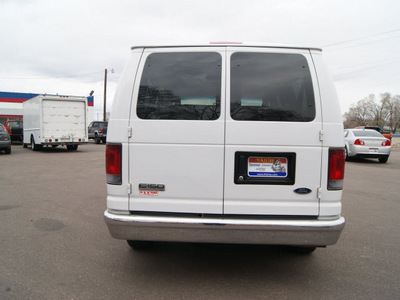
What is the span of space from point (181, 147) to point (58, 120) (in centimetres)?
1551

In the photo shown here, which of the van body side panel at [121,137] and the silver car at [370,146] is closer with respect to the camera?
the van body side panel at [121,137]

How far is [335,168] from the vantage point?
2.79m

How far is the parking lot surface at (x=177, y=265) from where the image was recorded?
114 inches

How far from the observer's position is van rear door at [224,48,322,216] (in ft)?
9.11

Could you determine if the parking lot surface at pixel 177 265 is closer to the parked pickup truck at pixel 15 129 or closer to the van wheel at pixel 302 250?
the van wheel at pixel 302 250

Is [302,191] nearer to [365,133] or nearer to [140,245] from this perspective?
[140,245]

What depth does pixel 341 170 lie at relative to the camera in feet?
9.20

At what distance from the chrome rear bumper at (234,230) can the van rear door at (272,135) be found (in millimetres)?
133

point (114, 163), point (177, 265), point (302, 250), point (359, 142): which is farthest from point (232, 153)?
point (359, 142)

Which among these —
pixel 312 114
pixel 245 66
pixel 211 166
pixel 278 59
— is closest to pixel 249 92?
pixel 245 66

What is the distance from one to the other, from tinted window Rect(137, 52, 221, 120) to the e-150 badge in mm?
564

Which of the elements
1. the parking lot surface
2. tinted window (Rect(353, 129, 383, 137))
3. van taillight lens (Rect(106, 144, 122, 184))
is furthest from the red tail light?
van taillight lens (Rect(106, 144, 122, 184))

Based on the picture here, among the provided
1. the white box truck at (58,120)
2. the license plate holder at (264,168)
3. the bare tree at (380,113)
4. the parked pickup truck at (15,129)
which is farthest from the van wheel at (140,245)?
the bare tree at (380,113)

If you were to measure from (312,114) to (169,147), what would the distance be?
4.49 feet
